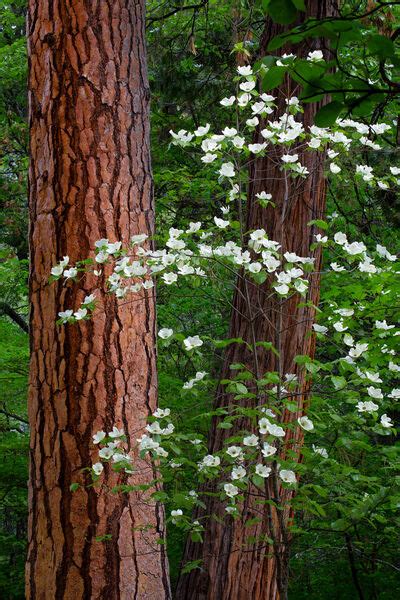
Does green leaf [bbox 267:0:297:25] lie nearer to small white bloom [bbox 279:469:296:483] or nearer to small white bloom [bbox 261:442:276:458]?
small white bloom [bbox 261:442:276:458]

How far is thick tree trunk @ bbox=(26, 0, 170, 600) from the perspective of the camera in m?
2.84

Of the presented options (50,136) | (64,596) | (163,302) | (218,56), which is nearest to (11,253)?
(163,302)

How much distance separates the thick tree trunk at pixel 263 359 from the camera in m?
3.29

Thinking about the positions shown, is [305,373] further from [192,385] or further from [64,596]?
[64,596]

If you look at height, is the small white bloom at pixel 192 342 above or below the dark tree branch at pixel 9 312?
below

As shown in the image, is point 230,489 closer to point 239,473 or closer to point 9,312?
point 239,473

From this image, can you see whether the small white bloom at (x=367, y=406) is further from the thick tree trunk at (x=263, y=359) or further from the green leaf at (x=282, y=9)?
the green leaf at (x=282, y=9)

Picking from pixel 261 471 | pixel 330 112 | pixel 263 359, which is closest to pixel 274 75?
pixel 330 112

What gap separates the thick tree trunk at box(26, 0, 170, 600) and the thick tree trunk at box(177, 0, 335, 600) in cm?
42

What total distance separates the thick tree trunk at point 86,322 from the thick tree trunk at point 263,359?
42 cm

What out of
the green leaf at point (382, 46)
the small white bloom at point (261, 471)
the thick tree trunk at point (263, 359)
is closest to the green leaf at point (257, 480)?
the small white bloom at point (261, 471)

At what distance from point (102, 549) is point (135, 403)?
0.55 metres

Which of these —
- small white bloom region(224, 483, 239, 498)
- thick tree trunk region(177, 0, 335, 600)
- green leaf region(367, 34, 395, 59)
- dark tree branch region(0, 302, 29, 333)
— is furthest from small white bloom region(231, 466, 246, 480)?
dark tree branch region(0, 302, 29, 333)

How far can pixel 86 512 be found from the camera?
2.83 metres
